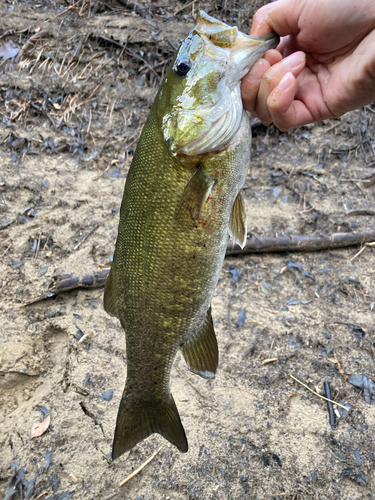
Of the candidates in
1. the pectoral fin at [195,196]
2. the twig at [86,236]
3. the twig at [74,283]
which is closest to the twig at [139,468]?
the twig at [74,283]

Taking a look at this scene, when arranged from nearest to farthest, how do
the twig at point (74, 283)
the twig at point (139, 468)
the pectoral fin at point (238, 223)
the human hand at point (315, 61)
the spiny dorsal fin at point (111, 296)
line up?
1. the human hand at point (315, 61)
2. the pectoral fin at point (238, 223)
3. the spiny dorsal fin at point (111, 296)
4. the twig at point (139, 468)
5. the twig at point (74, 283)

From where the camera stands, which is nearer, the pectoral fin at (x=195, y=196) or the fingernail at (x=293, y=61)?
the pectoral fin at (x=195, y=196)

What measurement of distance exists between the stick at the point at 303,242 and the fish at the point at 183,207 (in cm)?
199

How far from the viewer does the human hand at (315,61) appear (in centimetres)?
172

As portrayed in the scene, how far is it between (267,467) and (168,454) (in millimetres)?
704

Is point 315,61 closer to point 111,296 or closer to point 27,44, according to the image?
point 111,296

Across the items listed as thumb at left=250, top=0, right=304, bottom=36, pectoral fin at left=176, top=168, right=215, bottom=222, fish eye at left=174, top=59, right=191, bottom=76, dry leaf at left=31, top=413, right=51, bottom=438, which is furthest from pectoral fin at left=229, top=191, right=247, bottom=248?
dry leaf at left=31, top=413, right=51, bottom=438

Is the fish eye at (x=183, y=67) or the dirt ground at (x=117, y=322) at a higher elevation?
the fish eye at (x=183, y=67)

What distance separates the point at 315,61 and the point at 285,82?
0.57 m

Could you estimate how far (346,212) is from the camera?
4.17 m

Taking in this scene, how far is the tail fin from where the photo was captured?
1877mm

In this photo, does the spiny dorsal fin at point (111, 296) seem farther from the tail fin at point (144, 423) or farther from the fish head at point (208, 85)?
the fish head at point (208, 85)

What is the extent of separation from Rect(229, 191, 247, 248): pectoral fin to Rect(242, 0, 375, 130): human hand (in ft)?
1.69

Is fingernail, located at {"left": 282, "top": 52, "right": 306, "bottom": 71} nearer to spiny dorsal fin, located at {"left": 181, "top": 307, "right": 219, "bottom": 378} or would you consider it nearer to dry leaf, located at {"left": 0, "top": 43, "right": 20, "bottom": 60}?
spiny dorsal fin, located at {"left": 181, "top": 307, "right": 219, "bottom": 378}
